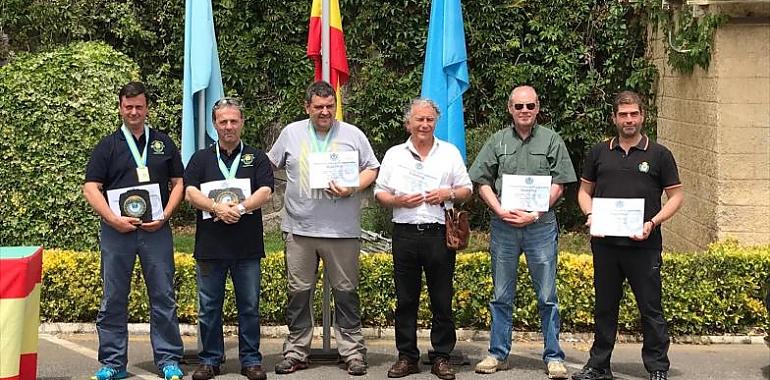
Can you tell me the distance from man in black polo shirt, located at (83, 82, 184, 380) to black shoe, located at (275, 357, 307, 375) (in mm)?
681

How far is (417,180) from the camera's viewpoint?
6516 mm

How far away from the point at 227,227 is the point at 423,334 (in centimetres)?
231

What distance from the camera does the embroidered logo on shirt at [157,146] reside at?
648 centimetres

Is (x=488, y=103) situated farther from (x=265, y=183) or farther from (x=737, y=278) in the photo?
(x=265, y=183)

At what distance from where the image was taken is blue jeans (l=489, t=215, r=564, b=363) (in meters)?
6.61

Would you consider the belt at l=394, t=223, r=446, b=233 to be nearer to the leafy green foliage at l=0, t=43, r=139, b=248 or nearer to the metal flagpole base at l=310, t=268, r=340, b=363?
the metal flagpole base at l=310, t=268, r=340, b=363

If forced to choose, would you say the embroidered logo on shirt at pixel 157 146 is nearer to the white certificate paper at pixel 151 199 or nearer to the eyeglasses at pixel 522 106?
the white certificate paper at pixel 151 199

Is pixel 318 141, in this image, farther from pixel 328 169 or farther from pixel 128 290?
pixel 128 290

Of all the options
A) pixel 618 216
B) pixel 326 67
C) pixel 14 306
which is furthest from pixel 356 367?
pixel 14 306

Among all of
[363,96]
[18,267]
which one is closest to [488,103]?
[363,96]

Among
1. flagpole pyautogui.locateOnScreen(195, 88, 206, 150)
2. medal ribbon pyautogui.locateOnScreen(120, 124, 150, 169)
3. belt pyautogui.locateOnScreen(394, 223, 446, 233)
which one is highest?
flagpole pyautogui.locateOnScreen(195, 88, 206, 150)

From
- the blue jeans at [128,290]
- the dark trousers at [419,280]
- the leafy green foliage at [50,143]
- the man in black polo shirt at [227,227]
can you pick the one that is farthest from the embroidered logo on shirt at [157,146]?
the leafy green foliage at [50,143]

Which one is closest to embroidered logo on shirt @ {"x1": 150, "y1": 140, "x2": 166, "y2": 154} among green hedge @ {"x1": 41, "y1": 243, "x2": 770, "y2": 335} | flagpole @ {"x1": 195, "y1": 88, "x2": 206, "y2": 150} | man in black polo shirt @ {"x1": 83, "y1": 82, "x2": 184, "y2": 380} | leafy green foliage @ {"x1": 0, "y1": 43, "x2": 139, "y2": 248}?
man in black polo shirt @ {"x1": 83, "y1": 82, "x2": 184, "y2": 380}

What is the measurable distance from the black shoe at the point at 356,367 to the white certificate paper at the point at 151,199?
161 centimetres
